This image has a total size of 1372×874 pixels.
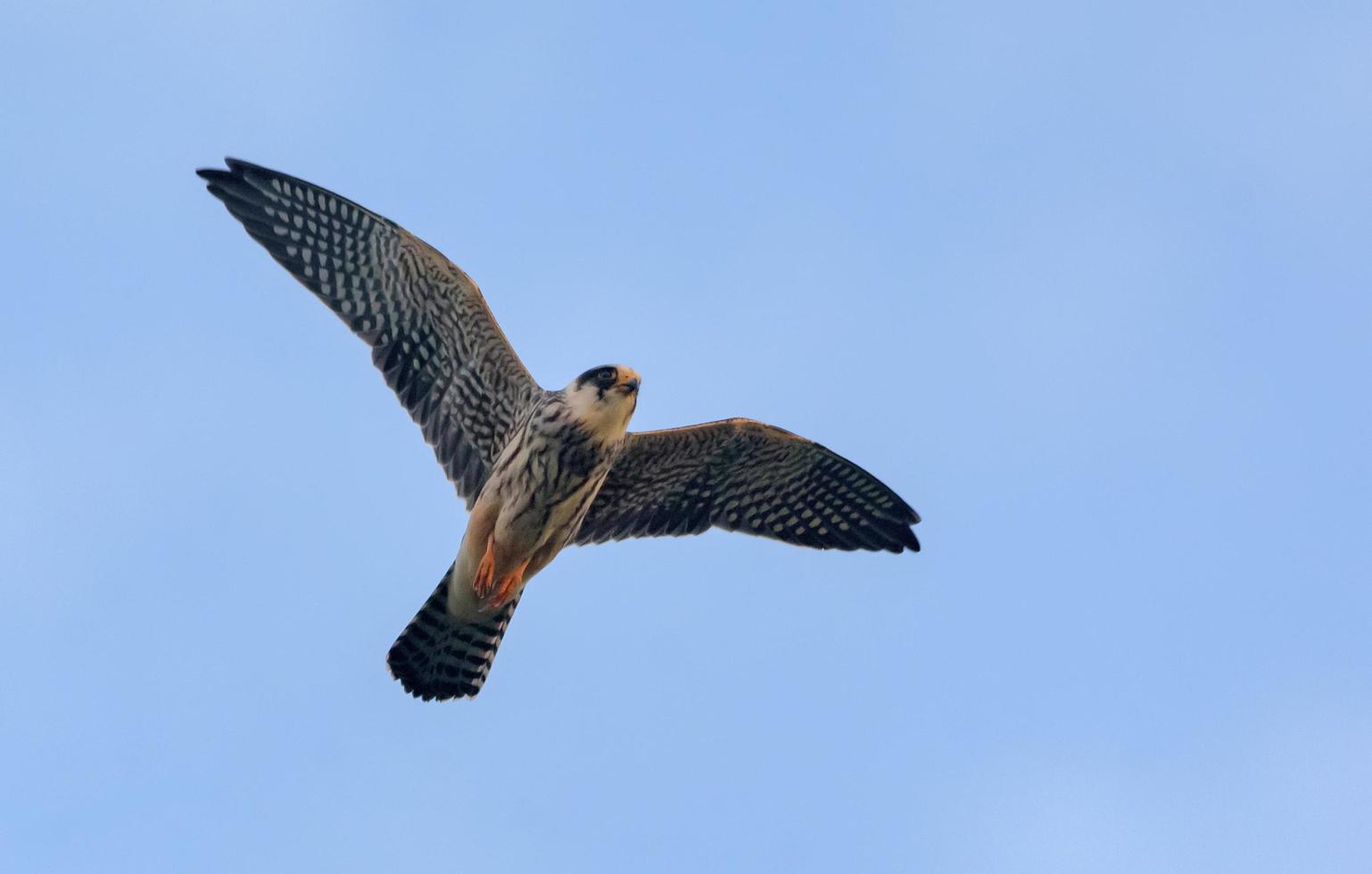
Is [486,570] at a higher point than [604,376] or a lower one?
lower

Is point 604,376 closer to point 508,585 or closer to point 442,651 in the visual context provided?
point 508,585

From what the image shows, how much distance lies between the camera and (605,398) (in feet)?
36.1

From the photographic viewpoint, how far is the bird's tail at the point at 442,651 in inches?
455

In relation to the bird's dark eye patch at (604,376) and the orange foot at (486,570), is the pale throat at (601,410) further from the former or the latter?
the orange foot at (486,570)

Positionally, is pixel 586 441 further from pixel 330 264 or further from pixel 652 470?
pixel 330 264

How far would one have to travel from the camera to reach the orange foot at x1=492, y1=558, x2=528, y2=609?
37.2ft

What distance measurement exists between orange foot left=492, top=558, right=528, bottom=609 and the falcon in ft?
0.04

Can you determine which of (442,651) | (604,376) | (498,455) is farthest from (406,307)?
(442,651)

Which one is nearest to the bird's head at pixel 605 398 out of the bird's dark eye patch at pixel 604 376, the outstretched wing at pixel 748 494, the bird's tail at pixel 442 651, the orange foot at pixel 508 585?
the bird's dark eye patch at pixel 604 376

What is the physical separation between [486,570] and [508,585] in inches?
9.9

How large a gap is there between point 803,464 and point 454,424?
2496 mm

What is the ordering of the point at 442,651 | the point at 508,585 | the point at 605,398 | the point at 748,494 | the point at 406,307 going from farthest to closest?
the point at 748,494 → the point at 406,307 → the point at 442,651 → the point at 508,585 → the point at 605,398

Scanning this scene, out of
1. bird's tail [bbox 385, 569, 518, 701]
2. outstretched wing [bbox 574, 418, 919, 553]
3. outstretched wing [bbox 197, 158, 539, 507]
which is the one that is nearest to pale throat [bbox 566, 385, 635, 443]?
outstretched wing [bbox 574, 418, 919, 553]

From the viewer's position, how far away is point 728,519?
485 inches
